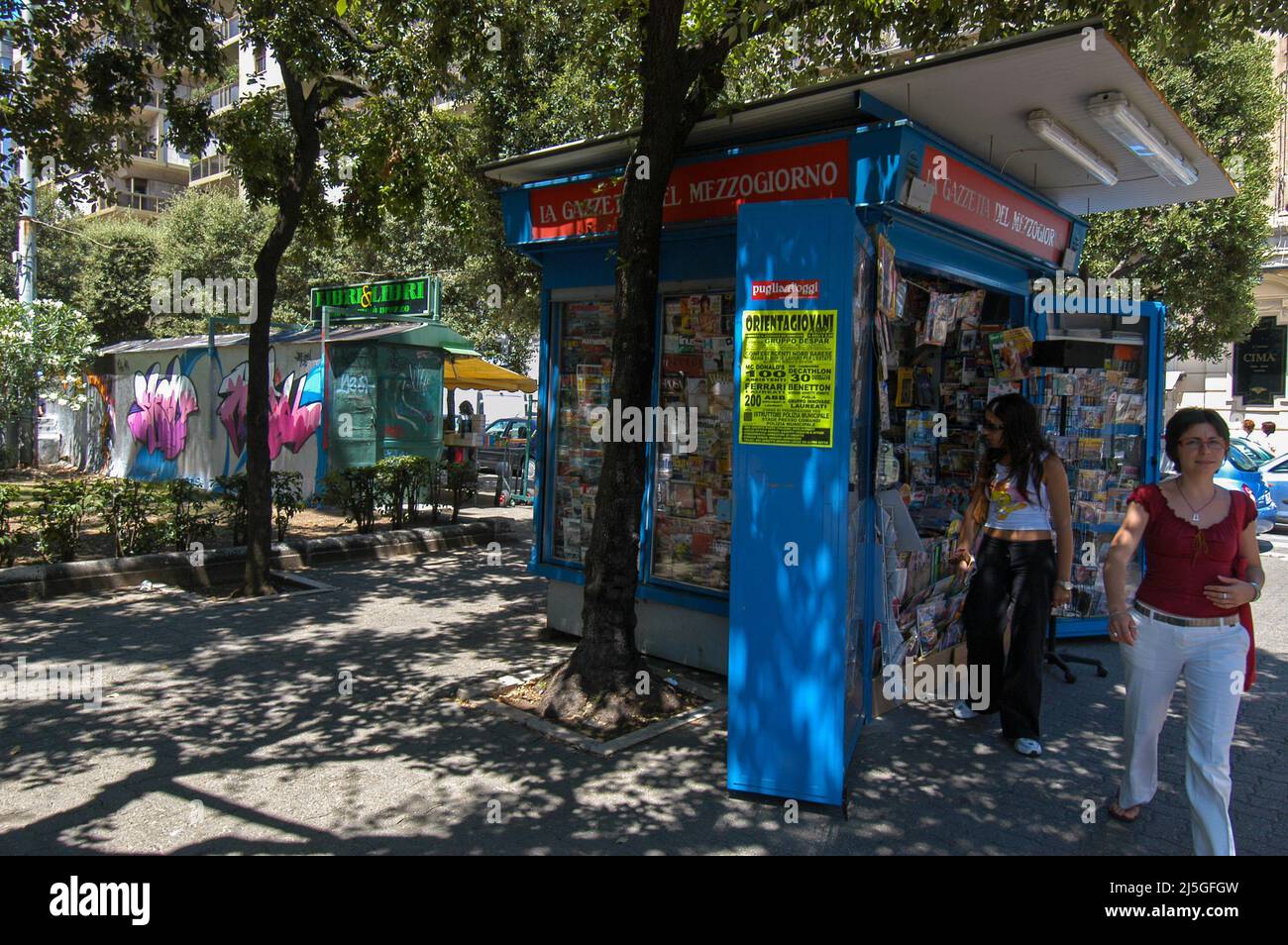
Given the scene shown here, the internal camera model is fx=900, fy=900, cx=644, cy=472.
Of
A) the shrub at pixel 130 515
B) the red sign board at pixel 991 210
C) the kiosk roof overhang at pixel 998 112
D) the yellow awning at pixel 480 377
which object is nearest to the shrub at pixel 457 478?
the shrub at pixel 130 515

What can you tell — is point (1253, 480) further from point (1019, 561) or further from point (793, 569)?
point (793, 569)

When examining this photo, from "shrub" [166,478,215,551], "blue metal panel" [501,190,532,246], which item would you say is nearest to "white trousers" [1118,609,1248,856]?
"blue metal panel" [501,190,532,246]

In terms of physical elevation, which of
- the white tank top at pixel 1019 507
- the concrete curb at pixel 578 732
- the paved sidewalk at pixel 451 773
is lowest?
the paved sidewalk at pixel 451 773

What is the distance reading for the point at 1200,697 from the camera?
3428 mm

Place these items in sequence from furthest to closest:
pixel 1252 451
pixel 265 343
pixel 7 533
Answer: pixel 1252 451
pixel 265 343
pixel 7 533

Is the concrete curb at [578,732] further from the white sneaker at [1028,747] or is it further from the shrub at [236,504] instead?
the shrub at [236,504]

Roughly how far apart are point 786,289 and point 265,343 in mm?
6076

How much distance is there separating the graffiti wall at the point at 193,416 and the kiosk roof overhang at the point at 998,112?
8259 millimetres

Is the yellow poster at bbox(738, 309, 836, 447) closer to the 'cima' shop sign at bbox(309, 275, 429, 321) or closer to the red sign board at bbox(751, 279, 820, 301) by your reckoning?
the red sign board at bbox(751, 279, 820, 301)

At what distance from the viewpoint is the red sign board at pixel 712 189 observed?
16.2ft

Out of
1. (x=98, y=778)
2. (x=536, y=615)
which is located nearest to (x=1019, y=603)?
(x=536, y=615)

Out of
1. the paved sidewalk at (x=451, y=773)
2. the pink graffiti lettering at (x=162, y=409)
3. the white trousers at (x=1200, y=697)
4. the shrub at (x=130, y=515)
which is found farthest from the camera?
the pink graffiti lettering at (x=162, y=409)

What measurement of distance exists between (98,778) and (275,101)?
7.00m

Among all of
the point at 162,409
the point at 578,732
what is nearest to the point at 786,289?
the point at 578,732
